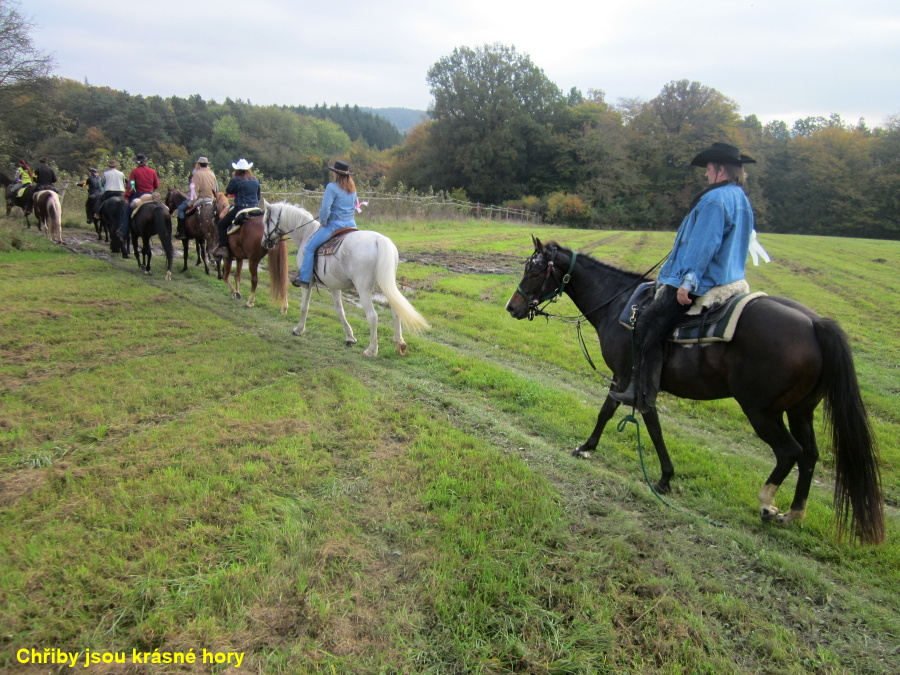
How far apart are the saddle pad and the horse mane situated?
12.3 ft

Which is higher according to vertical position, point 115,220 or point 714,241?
point 115,220

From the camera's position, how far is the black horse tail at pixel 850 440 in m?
3.46

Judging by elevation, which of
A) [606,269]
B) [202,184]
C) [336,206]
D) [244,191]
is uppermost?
[202,184]

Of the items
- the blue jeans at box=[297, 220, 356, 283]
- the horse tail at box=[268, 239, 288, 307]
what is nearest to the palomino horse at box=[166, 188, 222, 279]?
the horse tail at box=[268, 239, 288, 307]

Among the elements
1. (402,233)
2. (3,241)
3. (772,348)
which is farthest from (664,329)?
(402,233)

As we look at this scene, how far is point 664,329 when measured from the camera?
164 inches

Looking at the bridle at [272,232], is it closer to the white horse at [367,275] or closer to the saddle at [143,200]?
the white horse at [367,275]

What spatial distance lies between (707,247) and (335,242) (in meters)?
5.58

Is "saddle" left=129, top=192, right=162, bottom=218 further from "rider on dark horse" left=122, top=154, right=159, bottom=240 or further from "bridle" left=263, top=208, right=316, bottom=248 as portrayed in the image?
"bridle" left=263, top=208, right=316, bottom=248

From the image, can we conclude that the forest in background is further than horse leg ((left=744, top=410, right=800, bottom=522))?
Yes

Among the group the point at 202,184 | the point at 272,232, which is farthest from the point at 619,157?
the point at 272,232

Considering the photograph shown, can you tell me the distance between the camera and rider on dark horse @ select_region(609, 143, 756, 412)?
3855 mm

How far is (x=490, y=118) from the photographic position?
2143 inches

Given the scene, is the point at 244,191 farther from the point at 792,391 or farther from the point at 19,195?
the point at 19,195
